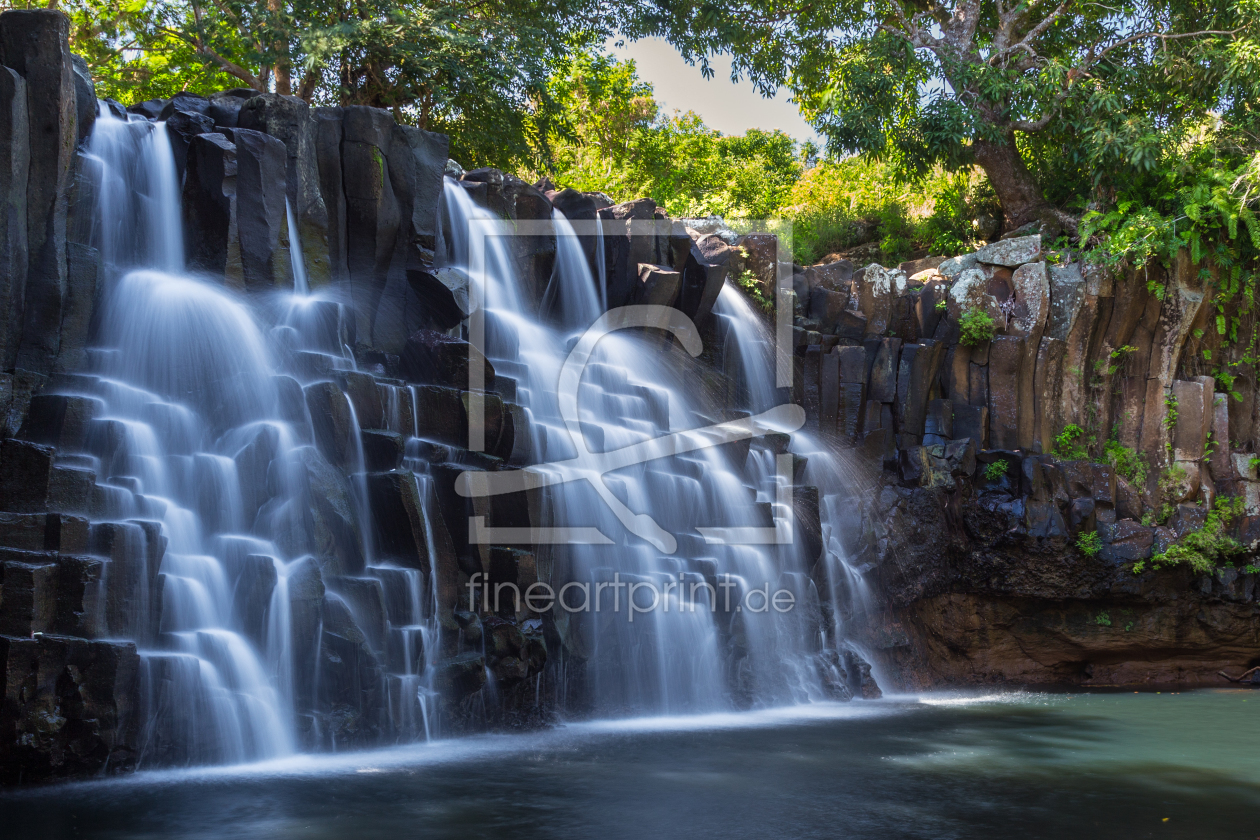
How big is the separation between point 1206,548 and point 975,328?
5.31 metres

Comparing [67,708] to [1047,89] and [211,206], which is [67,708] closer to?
[211,206]

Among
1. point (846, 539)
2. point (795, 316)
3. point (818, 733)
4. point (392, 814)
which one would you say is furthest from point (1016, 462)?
point (392, 814)

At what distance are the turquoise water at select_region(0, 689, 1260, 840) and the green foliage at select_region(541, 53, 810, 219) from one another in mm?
20524

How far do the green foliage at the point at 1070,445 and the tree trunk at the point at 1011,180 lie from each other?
212 inches

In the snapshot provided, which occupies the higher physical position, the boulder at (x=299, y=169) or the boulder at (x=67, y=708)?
the boulder at (x=299, y=169)

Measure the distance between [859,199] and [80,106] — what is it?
19.2 metres

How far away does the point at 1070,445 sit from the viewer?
1855cm

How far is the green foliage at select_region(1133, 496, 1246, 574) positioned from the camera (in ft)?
55.1

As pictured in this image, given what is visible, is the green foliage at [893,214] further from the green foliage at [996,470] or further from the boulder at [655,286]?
the boulder at [655,286]

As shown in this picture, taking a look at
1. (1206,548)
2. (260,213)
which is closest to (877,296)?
(1206,548)

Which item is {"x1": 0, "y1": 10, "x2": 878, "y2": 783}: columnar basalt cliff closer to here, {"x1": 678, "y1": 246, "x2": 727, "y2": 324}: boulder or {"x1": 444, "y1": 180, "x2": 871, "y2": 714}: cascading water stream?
{"x1": 444, "y1": 180, "x2": 871, "y2": 714}: cascading water stream

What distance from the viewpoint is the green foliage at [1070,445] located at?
18406 millimetres

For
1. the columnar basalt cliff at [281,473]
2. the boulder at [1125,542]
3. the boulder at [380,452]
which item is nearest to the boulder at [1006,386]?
the boulder at [1125,542]

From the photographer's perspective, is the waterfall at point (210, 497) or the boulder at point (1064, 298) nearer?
the waterfall at point (210, 497)
